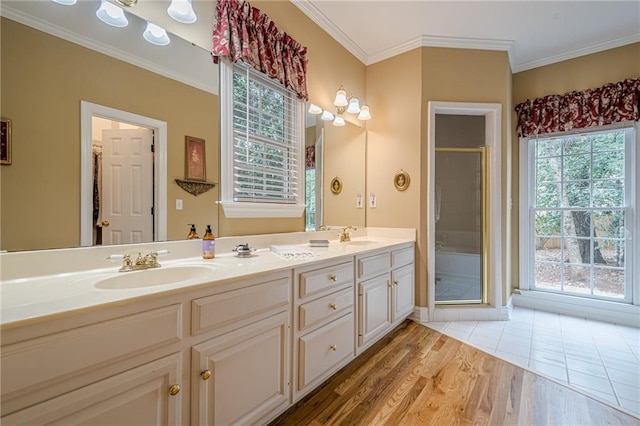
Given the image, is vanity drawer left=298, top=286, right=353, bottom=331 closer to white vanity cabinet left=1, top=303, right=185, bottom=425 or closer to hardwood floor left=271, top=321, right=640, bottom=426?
hardwood floor left=271, top=321, right=640, bottom=426

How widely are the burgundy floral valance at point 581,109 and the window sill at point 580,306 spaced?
1.74 m

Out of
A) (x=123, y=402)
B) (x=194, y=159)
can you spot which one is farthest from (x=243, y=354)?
(x=194, y=159)

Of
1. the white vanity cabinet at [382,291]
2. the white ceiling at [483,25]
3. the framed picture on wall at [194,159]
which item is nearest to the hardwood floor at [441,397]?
the white vanity cabinet at [382,291]

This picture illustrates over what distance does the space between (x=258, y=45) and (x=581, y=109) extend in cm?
316

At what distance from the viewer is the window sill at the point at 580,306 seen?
8.83 ft

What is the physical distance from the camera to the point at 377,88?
308 cm

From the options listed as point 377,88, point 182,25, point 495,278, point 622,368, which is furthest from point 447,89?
point 622,368

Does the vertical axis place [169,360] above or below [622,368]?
above

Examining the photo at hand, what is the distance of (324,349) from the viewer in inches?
63.9

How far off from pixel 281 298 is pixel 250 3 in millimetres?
1918

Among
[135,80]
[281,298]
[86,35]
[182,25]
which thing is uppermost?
[182,25]

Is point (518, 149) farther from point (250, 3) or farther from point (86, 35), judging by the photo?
point (86, 35)

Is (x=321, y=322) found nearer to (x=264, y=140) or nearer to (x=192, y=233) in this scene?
(x=192, y=233)

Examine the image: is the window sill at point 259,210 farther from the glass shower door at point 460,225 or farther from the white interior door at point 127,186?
the glass shower door at point 460,225
